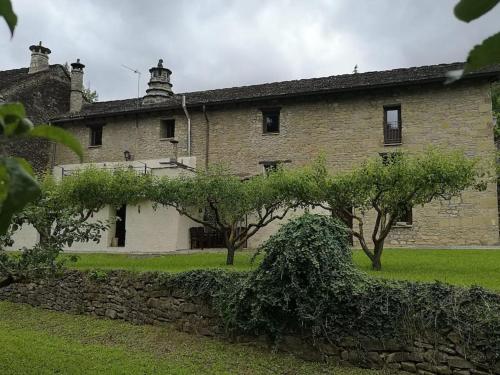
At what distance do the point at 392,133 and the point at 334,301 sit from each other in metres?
13.1

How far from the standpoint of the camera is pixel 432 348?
7062 mm

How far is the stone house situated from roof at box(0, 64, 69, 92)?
11.7 ft

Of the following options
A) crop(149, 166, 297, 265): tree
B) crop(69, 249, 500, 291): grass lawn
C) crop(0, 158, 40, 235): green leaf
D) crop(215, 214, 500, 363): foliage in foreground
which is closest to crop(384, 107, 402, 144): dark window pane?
crop(69, 249, 500, 291): grass lawn

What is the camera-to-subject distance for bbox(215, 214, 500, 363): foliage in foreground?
6.91 meters

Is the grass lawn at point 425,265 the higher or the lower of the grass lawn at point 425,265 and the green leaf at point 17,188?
the lower

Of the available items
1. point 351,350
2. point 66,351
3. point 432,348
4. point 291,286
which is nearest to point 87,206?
point 66,351

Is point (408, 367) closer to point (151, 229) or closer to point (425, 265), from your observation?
point (425, 265)

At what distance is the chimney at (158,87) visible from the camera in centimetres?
2488

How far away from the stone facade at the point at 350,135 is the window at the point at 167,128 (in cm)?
28

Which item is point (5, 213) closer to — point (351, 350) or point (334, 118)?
point (351, 350)

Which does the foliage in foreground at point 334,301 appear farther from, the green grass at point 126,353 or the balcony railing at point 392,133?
the balcony railing at point 392,133

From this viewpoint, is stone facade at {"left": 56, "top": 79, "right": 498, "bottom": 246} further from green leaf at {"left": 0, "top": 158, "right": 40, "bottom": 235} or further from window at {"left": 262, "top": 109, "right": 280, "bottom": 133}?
green leaf at {"left": 0, "top": 158, "right": 40, "bottom": 235}

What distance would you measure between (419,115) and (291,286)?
1329 centimetres

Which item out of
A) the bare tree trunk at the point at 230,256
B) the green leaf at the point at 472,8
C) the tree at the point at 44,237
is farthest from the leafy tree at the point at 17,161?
the bare tree trunk at the point at 230,256
